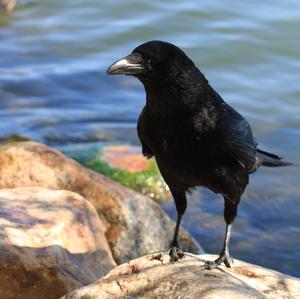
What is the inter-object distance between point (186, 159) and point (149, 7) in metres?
12.2

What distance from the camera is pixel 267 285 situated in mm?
4746

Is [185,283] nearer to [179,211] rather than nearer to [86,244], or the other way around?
[179,211]

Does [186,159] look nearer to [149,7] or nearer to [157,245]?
[157,245]

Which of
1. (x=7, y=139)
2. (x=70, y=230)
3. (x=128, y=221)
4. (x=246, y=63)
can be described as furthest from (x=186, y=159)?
(x=246, y=63)

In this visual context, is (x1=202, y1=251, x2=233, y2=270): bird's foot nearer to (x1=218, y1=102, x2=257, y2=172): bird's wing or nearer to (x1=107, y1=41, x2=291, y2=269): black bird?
(x1=107, y1=41, x2=291, y2=269): black bird

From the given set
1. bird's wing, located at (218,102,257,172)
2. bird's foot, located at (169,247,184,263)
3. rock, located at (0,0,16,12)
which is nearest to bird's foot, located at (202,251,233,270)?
bird's foot, located at (169,247,184,263)

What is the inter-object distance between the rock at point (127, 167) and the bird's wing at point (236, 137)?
391 cm

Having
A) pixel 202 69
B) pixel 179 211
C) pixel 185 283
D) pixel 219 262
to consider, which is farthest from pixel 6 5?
pixel 185 283

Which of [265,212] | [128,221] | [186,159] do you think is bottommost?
[265,212]

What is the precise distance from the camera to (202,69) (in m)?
13.3

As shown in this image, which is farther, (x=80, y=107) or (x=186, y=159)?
(x=80, y=107)

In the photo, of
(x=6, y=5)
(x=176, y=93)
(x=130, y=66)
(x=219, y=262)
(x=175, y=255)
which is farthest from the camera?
(x=6, y=5)

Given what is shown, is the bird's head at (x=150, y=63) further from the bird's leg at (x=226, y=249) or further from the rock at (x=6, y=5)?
the rock at (x=6, y=5)

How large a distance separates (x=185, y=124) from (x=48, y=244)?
133 centimetres
